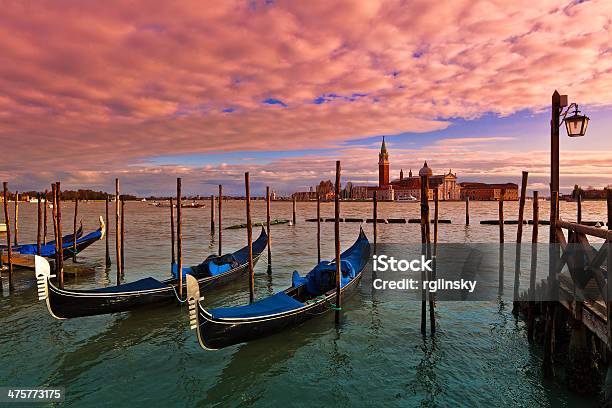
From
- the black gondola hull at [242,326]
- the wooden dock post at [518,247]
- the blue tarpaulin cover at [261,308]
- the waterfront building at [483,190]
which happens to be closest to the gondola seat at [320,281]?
the black gondola hull at [242,326]

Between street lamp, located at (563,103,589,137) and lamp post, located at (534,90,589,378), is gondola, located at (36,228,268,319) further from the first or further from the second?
street lamp, located at (563,103,589,137)

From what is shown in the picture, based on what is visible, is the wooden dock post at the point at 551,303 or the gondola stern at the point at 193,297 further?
the gondola stern at the point at 193,297

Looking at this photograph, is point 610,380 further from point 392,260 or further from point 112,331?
point 392,260

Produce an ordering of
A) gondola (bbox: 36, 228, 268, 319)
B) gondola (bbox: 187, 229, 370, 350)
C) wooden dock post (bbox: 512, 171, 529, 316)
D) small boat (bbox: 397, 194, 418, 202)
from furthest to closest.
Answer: small boat (bbox: 397, 194, 418, 202), wooden dock post (bbox: 512, 171, 529, 316), gondola (bbox: 36, 228, 268, 319), gondola (bbox: 187, 229, 370, 350)

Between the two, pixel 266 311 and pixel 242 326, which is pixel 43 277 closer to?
pixel 242 326

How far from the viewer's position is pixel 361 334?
8734mm

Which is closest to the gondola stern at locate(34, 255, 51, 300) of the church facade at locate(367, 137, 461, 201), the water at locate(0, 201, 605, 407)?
the water at locate(0, 201, 605, 407)

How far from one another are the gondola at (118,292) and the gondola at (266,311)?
722mm

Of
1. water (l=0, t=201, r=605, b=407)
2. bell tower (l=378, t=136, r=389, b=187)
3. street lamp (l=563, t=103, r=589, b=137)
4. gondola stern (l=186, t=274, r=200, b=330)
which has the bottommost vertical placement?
water (l=0, t=201, r=605, b=407)

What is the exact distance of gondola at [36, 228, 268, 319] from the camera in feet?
26.6

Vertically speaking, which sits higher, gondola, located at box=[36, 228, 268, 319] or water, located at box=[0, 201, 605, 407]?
gondola, located at box=[36, 228, 268, 319]

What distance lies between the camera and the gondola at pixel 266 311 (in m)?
6.80

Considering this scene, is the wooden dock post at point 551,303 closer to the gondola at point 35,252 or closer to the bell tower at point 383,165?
the gondola at point 35,252

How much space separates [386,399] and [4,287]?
44.8 feet
